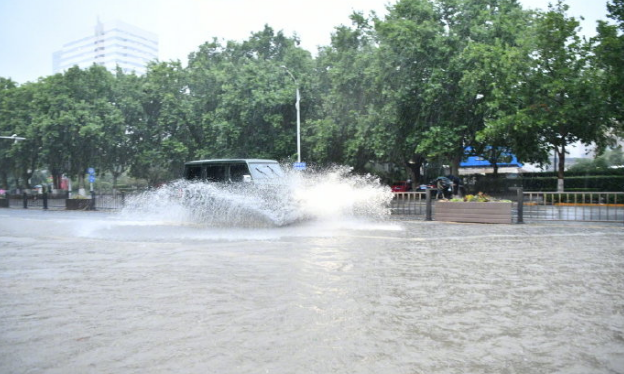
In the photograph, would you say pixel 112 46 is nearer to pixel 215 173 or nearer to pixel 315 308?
pixel 215 173

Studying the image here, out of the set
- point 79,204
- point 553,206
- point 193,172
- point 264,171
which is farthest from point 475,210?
point 79,204

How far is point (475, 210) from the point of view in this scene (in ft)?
57.4

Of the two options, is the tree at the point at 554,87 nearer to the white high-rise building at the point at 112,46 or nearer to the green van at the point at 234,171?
the green van at the point at 234,171

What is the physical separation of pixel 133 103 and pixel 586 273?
3972 centimetres

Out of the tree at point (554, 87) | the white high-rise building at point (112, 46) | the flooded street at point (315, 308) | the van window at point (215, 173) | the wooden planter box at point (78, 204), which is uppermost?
the white high-rise building at point (112, 46)

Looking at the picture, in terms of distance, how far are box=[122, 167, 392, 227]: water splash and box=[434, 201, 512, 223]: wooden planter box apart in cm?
246

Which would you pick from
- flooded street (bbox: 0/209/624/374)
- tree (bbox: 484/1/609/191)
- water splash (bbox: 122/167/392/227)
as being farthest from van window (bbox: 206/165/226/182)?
tree (bbox: 484/1/609/191)

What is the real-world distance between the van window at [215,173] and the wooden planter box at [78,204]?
54.1 feet

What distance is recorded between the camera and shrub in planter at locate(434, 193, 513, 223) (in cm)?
1702

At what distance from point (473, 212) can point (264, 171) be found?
23.8ft

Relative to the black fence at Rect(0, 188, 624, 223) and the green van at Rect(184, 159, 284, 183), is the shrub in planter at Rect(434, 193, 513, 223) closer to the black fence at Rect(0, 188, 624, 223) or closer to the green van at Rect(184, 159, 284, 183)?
the black fence at Rect(0, 188, 624, 223)

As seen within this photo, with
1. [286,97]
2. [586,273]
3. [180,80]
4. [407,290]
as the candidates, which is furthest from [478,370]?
[180,80]

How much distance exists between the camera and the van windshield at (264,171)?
54.7 ft

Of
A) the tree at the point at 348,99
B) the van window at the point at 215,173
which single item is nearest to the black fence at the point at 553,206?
the van window at the point at 215,173
